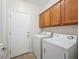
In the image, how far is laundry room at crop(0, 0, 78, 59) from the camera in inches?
66.5

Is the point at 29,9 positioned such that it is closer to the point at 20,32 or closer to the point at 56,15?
the point at 20,32

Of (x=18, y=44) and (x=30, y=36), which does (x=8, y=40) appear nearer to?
(x=18, y=44)

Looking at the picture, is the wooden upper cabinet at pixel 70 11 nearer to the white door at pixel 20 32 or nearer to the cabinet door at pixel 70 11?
the cabinet door at pixel 70 11

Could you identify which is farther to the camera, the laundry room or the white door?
the white door

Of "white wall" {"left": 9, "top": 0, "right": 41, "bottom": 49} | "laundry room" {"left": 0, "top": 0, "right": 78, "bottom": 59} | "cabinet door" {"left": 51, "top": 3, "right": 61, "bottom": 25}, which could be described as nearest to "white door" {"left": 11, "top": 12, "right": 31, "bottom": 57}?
"laundry room" {"left": 0, "top": 0, "right": 78, "bottom": 59}

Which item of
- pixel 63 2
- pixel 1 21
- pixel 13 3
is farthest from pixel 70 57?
pixel 13 3

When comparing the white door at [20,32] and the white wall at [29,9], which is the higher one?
the white wall at [29,9]

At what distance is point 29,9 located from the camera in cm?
377

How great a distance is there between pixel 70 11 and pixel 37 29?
2.50 m

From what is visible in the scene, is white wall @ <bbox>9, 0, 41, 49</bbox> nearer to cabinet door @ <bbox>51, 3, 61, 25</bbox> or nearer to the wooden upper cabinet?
cabinet door @ <bbox>51, 3, 61, 25</bbox>

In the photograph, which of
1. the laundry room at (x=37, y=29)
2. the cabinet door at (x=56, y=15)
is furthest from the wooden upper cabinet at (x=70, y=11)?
the cabinet door at (x=56, y=15)

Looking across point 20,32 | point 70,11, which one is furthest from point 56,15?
point 20,32

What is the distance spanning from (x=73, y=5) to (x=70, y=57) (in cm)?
110

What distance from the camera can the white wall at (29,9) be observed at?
10.8ft
